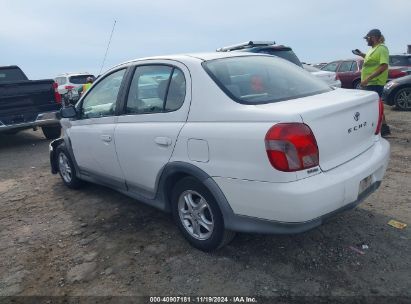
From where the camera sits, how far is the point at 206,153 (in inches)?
110

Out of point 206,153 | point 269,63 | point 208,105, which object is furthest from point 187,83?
point 269,63

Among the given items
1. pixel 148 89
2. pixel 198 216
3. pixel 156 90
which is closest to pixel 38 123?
pixel 148 89

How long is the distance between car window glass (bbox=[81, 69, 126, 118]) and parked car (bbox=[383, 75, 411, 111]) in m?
8.77

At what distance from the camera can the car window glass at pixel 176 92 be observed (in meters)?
3.12

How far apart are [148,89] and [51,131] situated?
21.9 feet

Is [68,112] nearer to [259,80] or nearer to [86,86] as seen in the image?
[259,80]

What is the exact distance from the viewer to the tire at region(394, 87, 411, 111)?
10039mm

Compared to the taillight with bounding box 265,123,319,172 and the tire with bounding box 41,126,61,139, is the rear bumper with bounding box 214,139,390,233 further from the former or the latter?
the tire with bounding box 41,126,61,139

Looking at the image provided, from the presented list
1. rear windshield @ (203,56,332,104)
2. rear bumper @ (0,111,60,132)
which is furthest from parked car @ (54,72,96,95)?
rear windshield @ (203,56,332,104)

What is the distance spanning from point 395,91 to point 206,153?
926cm

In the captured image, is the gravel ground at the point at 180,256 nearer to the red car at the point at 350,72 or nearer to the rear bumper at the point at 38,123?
the rear bumper at the point at 38,123

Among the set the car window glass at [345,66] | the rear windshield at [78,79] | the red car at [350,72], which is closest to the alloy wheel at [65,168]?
the red car at [350,72]

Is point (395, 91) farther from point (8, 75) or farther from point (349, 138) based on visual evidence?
point (8, 75)

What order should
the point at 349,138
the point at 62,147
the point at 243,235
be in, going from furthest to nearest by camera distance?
the point at 62,147, the point at 243,235, the point at 349,138
